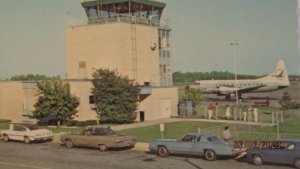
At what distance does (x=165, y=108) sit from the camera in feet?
169

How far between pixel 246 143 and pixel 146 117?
25.9 meters

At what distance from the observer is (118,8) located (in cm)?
5103

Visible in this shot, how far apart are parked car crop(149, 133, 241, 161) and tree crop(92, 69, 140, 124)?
19.1 meters

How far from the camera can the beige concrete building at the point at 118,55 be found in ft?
160

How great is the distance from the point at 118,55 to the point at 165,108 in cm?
839

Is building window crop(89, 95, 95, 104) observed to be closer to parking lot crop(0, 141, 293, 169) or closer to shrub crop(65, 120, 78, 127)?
shrub crop(65, 120, 78, 127)

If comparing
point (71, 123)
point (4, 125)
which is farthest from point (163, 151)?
point (4, 125)

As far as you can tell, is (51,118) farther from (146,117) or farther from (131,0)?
(131,0)

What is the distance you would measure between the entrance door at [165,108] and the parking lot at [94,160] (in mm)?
22830

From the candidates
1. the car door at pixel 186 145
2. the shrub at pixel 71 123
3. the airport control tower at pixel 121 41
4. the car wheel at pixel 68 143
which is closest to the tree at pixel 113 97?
the shrub at pixel 71 123

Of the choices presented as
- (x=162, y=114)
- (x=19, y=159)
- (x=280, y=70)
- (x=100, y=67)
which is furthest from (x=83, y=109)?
(x=280, y=70)

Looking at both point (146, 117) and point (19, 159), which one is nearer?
point (19, 159)

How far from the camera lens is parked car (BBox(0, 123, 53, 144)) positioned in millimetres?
32125

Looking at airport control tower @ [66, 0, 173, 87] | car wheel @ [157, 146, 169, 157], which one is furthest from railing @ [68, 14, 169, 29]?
car wheel @ [157, 146, 169, 157]
